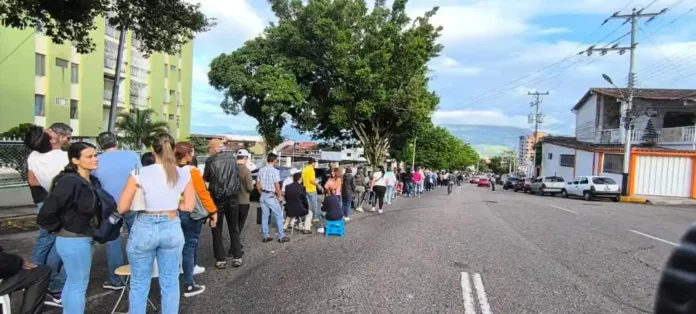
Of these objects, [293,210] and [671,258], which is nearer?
[671,258]

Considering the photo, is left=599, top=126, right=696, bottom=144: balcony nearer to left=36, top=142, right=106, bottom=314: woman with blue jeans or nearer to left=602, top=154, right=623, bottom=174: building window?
left=602, top=154, right=623, bottom=174: building window

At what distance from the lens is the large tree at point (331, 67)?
96.9 ft

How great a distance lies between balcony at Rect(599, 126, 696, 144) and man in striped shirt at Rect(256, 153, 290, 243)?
32326mm

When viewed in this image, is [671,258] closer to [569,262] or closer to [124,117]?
[569,262]

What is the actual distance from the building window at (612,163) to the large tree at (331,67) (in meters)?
13.6

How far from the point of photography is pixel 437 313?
16.6ft

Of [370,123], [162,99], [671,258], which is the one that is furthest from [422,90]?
[671,258]

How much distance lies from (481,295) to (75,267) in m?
4.11

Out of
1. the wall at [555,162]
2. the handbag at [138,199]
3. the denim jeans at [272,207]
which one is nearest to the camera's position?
the handbag at [138,199]

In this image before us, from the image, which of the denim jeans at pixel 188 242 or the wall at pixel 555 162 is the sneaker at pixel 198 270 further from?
the wall at pixel 555 162

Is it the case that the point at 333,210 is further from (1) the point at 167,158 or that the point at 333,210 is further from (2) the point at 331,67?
(2) the point at 331,67

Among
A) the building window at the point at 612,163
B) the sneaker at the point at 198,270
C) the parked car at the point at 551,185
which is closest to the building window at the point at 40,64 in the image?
the sneaker at the point at 198,270

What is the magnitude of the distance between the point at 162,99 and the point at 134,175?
45631mm

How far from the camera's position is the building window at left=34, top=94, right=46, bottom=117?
99.4ft
